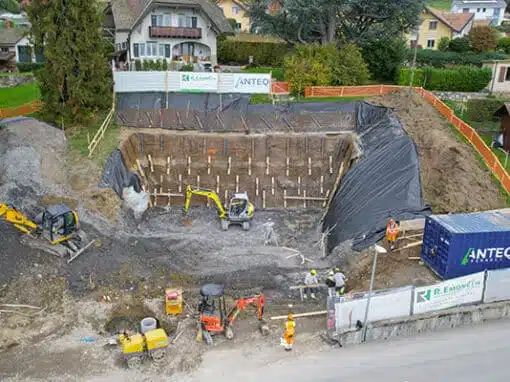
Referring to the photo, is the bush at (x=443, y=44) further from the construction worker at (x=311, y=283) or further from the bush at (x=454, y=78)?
the construction worker at (x=311, y=283)

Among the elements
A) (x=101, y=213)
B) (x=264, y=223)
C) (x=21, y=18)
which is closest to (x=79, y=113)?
(x=101, y=213)

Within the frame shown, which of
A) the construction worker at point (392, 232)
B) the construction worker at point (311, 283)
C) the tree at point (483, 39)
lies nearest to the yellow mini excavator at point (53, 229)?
the construction worker at point (311, 283)

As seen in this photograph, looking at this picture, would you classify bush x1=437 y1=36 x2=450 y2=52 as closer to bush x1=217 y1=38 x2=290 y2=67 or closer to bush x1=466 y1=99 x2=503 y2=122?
bush x1=217 y1=38 x2=290 y2=67

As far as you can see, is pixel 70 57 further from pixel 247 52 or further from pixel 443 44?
pixel 443 44

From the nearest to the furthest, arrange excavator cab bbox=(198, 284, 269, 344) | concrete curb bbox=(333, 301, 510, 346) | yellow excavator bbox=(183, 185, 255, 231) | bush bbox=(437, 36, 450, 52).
Answer: concrete curb bbox=(333, 301, 510, 346) → excavator cab bbox=(198, 284, 269, 344) → yellow excavator bbox=(183, 185, 255, 231) → bush bbox=(437, 36, 450, 52)

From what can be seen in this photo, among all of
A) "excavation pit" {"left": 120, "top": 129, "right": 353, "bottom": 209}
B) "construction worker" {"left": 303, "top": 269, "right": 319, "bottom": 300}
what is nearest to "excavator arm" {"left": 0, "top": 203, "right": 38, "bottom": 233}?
"excavation pit" {"left": 120, "top": 129, "right": 353, "bottom": 209}

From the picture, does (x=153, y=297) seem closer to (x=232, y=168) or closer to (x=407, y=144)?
(x=232, y=168)
